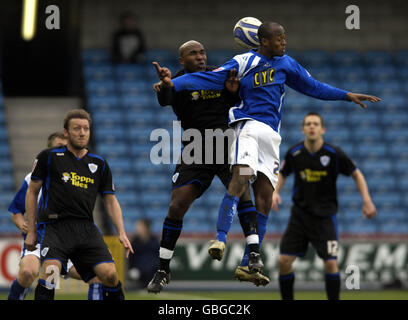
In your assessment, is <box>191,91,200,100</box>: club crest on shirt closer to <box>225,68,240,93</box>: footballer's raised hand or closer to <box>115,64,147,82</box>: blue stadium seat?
<box>225,68,240,93</box>: footballer's raised hand

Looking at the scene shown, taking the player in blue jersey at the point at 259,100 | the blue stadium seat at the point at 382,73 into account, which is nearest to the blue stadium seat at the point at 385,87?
the blue stadium seat at the point at 382,73

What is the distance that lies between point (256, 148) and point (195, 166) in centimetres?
65

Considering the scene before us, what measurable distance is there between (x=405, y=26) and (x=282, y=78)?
595 inches

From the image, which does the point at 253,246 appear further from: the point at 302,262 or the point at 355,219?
the point at 355,219

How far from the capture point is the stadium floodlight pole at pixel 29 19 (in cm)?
1911

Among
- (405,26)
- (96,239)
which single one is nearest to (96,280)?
(96,239)

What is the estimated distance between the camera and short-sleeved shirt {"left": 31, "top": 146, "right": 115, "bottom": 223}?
7.72 meters

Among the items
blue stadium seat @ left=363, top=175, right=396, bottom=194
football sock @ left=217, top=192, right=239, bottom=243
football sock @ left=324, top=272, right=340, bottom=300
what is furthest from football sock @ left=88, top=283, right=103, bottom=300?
blue stadium seat @ left=363, top=175, right=396, bottom=194

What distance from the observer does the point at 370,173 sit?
18641 millimetres

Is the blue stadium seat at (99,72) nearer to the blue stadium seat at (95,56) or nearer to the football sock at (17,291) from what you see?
the blue stadium seat at (95,56)

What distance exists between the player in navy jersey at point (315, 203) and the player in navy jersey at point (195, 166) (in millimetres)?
2401

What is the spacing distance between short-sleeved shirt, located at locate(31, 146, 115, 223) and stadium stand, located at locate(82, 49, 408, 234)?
9.01m

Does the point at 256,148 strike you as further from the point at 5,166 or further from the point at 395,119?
the point at 395,119

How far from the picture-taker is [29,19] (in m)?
20.1
